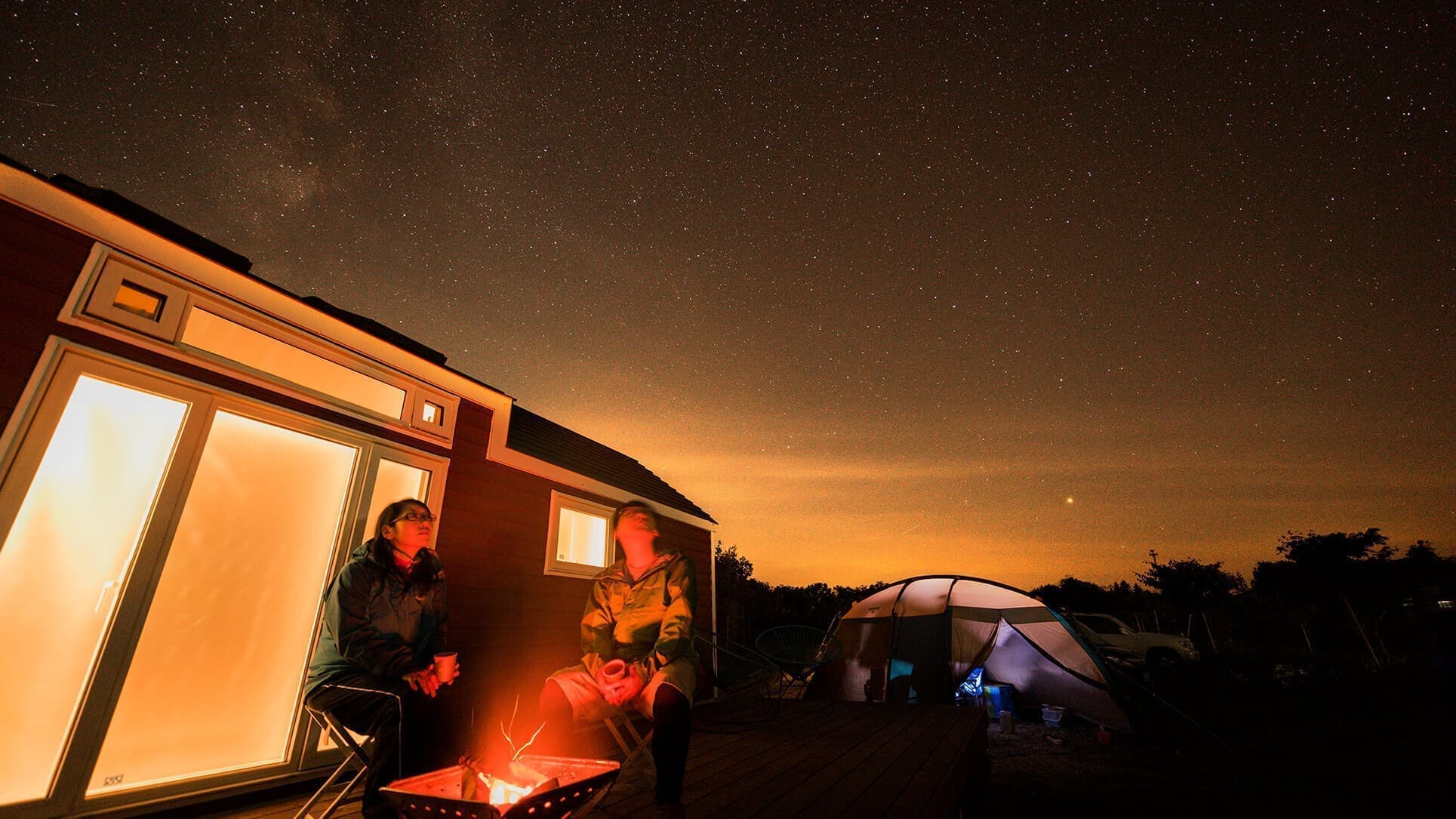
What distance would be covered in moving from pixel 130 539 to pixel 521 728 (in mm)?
2745

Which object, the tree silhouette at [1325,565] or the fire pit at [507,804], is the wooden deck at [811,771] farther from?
the tree silhouette at [1325,565]

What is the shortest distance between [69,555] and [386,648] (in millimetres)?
1772

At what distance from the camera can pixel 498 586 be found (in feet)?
15.4

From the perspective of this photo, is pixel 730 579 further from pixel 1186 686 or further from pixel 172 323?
pixel 172 323

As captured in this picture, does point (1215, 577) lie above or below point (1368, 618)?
above

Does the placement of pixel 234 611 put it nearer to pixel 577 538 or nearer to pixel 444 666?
pixel 444 666

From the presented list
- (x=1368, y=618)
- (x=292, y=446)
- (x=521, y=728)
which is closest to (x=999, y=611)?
(x=521, y=728)

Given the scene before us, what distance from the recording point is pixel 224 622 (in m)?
3.17

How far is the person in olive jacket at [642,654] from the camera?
209cm

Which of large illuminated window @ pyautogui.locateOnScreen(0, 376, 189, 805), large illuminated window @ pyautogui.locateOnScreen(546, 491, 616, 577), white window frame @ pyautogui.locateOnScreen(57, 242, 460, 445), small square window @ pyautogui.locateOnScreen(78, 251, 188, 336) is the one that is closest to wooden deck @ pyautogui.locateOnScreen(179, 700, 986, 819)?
large illuminated window @ pyautogui.locateOnScreen(0, 376, 189, 805)

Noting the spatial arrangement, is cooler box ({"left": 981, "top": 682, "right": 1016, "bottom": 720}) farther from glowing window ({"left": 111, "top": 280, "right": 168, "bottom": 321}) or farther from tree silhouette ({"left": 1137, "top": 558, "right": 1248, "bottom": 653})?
tree silhouette ({"left": 1137, "top": 558, "right": 1248, "bottom": 653})

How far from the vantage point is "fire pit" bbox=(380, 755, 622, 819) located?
128cm

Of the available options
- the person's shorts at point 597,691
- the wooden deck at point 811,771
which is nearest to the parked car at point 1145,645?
the wooden deck at point 811,771

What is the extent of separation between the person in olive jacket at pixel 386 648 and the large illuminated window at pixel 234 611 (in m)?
1.39
